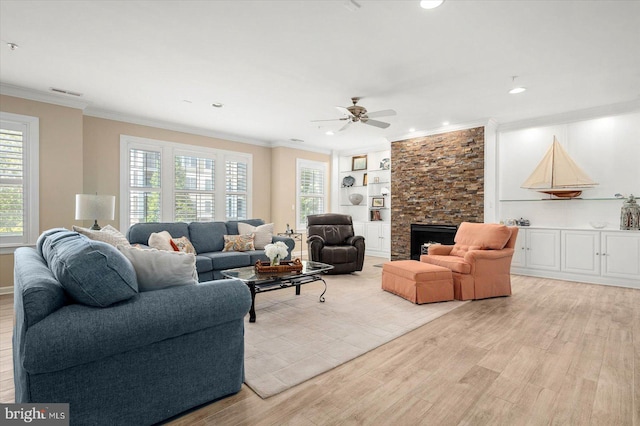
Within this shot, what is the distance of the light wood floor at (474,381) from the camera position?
180 cm

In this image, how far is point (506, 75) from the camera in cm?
387

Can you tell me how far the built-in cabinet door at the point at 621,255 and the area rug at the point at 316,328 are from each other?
2889 mm

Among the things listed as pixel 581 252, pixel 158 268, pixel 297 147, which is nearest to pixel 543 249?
pixel 581 252

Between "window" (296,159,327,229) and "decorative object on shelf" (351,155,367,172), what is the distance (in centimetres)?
77

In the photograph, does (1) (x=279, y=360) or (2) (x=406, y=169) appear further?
(2) (x=406, y=169)

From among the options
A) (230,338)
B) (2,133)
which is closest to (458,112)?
(230,338)

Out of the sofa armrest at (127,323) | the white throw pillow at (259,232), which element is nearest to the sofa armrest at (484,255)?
the white throw pillow at (259,232)

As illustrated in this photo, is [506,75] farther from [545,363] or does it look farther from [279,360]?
[279,360]

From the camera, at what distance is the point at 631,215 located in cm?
485

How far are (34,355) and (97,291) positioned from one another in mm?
320

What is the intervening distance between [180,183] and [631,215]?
7.54 metres

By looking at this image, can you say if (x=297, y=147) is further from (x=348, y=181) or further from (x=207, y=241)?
(x=207, y=241)

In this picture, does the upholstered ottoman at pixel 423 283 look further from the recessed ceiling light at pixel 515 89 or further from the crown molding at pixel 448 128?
the crown molding at pixel 448 128

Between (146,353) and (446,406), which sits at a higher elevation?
(146,353)
